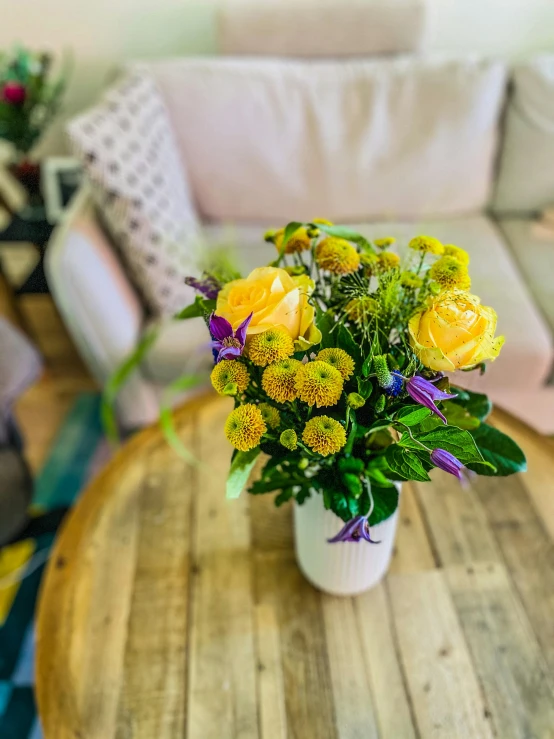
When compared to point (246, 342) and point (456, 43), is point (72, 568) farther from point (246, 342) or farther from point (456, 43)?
point (456, 43)

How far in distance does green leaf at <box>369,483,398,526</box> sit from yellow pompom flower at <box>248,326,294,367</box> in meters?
0.22

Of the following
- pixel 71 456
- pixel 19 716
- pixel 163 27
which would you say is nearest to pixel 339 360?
pixel 19 716

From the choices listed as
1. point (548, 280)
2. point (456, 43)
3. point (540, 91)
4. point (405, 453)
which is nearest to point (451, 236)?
point (548, 280)

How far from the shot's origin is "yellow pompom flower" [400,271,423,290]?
60 cm

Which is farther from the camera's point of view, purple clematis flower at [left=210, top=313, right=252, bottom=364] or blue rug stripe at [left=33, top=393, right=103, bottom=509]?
blue rug stripe at [left=33, top=393, right=103, bottom=509]

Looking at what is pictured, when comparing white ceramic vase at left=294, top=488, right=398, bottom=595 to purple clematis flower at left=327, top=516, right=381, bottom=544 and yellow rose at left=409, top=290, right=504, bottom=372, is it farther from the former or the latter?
yellow rose at left=409, top=290, right=504, bottom=372

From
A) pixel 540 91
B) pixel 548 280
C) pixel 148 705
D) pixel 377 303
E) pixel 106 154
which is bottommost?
pixel 548 280

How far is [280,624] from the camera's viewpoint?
822 mm

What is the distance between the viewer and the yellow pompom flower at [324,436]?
0.54 m

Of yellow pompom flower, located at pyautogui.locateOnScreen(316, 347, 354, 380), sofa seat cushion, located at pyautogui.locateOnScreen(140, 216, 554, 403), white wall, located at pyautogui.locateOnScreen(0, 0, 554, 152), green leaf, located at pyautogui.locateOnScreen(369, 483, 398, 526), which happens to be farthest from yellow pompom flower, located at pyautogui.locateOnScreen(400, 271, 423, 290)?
white wall, located at pyautogui.locateOnScreen(0, 0, 554, 152)

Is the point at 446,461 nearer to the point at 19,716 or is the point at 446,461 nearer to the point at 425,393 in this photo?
the point at 425,393

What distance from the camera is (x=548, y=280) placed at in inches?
60.9

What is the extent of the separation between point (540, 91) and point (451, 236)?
463mm

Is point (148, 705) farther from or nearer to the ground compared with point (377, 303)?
nearer to the ground
